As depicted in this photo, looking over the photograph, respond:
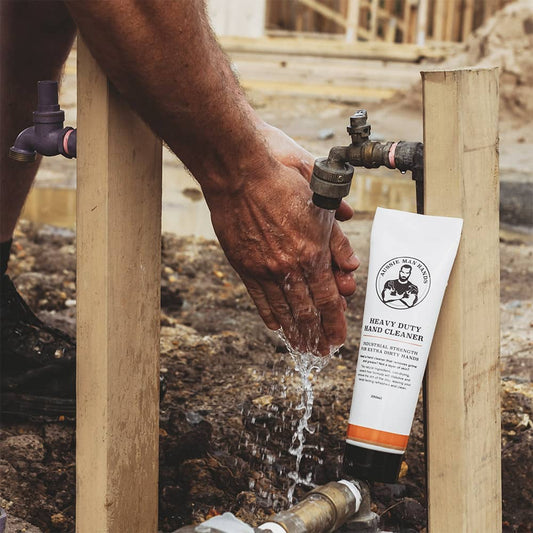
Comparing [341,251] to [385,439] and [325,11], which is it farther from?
[325,11]

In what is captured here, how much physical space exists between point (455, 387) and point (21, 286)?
2135 millimetres

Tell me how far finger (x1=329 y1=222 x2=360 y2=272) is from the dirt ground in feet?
1.80

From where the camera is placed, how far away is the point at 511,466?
6.36 ft

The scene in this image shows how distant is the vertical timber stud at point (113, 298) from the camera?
1327 mm

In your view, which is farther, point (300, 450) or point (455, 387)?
point (300, 450)

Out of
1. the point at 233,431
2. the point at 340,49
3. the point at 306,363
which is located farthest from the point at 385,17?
the point at 306,363

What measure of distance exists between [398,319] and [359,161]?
271 millimetres

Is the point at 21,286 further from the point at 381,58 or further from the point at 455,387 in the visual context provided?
the point at 381,58

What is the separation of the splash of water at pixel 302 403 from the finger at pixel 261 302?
29mm

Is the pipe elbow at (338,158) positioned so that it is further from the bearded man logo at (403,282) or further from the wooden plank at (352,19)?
the wooden plank at (352,19)

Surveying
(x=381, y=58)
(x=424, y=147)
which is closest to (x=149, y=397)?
(x=424, y=147)

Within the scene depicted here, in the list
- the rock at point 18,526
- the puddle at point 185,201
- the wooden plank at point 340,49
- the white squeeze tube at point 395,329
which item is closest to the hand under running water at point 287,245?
the white squeeze tube at point 395,329

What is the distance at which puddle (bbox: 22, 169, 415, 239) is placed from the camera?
435 centimetres

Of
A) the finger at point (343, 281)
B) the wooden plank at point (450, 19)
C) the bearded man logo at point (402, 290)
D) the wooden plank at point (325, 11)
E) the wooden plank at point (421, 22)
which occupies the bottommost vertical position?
the finger at point (343, 281)
